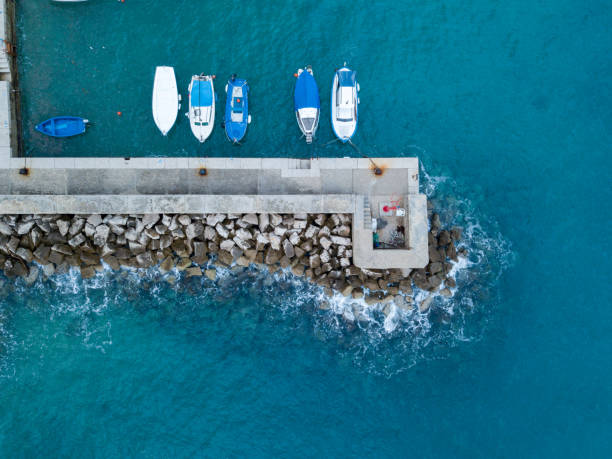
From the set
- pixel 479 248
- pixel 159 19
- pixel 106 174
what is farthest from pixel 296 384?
pixel 159 19

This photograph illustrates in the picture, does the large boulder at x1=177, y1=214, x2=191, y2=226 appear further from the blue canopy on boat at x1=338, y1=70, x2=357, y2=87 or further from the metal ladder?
the blue canopy on boat at x1=338, y1=70, x2=357, y2=87

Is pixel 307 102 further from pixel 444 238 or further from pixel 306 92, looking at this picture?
pixel 444 238

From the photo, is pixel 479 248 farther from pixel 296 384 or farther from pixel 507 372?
pixel 296 384

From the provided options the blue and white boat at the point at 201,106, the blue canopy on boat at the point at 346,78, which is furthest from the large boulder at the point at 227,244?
the blue canopy on boat at the point at 346,78

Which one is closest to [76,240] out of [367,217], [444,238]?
[367,217]

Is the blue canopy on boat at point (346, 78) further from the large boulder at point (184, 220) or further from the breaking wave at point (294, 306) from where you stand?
the large boulder at point (184, 220)

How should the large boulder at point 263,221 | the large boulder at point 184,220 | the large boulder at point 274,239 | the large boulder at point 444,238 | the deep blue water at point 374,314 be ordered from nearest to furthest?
1. the large boulder at point 184,220
2. the deep blue water at point 374,314
3. the large boulder at point 263,221
4. the large boulder at point 274,239
5. the large boulder at point 444,238

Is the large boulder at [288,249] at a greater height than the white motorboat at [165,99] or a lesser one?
lesser
